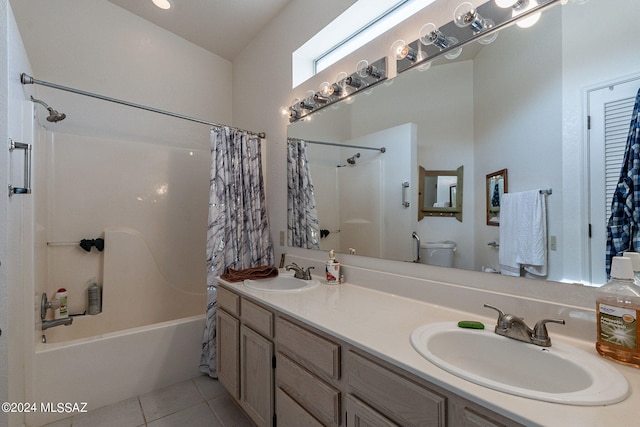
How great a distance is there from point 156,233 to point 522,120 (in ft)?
9.01

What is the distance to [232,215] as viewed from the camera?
2141 mm

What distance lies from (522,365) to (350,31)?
1965mm

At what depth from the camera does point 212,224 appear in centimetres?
206

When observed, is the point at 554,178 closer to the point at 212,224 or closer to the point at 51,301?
the point at 212,224

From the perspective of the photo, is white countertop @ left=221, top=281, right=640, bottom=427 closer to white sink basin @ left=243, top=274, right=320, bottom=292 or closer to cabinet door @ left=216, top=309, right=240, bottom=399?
white sink basin @ left=243, top=274, right=320, bottom=292

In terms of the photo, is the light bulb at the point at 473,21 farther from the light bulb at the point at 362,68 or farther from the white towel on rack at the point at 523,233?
the white towel on rack at the point at 523,233

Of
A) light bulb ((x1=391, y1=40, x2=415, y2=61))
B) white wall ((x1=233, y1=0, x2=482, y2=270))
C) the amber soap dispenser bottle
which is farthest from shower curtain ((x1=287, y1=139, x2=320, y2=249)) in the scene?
the amber soap dispenser bottle

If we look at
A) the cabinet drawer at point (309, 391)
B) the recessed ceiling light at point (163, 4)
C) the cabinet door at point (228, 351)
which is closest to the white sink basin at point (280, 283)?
the cabinet door at point (228, 351)

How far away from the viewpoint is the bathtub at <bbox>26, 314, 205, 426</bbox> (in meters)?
1.65

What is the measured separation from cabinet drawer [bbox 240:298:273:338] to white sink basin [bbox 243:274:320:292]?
120mm

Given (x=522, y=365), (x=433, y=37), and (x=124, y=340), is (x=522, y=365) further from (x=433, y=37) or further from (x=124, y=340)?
(x=124, y=340)

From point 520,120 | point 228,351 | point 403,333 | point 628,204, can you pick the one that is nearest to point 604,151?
point 628,204

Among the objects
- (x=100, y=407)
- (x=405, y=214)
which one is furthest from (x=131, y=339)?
(x=405, y=214)

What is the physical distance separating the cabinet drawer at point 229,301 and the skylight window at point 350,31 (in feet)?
5.06
